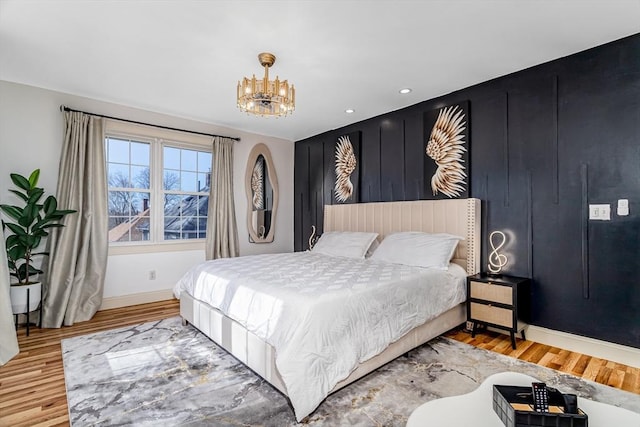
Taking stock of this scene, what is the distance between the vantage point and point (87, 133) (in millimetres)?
3643

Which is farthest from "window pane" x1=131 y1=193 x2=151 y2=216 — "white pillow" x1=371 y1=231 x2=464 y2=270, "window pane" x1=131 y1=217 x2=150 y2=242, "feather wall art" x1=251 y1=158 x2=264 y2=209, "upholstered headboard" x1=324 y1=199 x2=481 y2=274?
"white pillow" x1=371 y1=231 x2=464 y2=270

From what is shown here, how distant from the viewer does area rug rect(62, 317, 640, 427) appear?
1.76 m

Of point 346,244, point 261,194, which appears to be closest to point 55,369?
point 346,244

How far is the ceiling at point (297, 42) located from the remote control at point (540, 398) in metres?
2.20

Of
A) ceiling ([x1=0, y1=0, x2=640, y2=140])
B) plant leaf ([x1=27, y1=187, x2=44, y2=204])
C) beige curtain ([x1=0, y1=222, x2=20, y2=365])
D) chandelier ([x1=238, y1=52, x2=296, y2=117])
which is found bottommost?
beige curtain ([x1=0, y1=222, x2=20, y2=365])

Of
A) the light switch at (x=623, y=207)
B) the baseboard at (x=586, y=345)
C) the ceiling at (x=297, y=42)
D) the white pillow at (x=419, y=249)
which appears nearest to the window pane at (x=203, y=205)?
the ceiling at (x=297, y=42)

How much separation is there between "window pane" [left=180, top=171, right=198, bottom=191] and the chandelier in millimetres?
2326

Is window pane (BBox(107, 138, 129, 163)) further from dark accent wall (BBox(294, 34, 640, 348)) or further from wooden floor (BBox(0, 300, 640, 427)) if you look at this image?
dark accent wall (BBox(294, 34, 640, 348))

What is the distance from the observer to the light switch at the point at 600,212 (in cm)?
247

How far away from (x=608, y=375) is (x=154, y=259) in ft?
15.4

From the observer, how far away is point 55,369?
92.3 inches

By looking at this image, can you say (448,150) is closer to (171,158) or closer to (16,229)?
(171,158)

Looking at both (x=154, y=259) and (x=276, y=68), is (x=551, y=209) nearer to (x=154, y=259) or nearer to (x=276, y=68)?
(x=276, y=68)

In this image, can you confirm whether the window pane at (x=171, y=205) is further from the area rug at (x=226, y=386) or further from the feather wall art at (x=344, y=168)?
the feather wall art at (x=344, y=168)
